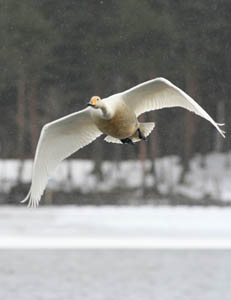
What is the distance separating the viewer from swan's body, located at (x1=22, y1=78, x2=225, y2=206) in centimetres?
285

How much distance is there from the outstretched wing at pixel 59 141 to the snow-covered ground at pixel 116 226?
519 inches

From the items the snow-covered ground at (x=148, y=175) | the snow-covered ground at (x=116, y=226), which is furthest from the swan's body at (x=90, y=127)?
the snow-covered ground at (x=116, y=226)

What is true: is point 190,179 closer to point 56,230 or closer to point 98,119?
point 56,230

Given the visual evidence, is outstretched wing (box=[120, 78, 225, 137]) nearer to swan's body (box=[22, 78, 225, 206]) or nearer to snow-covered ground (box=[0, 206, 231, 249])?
swan's body (box=[22, 78, 225, 206])
